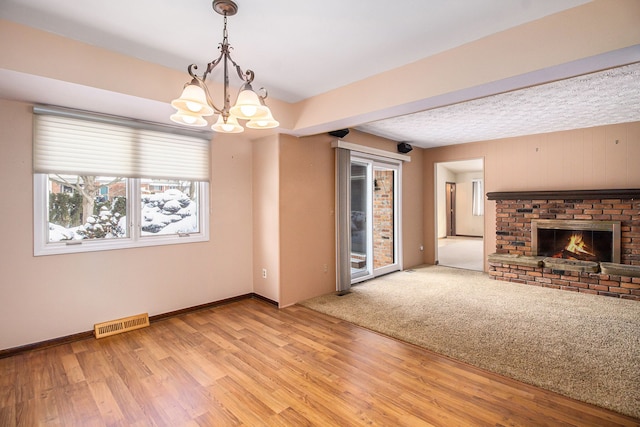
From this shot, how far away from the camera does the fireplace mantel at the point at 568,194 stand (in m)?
4.40

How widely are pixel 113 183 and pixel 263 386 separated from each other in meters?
2.64

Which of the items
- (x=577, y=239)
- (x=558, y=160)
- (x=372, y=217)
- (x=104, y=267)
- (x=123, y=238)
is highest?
(x=558, y=160)

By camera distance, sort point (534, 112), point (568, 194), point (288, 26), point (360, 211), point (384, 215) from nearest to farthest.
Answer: point (288, 26), point (534, 112), point (568, 194), point (360, 211), point (384, 215)

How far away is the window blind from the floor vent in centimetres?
154

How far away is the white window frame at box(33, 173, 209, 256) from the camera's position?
2885 millimetres

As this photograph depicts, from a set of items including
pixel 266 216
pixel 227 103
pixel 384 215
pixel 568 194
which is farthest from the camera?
pixel 384 215

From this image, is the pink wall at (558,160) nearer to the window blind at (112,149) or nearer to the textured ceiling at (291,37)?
the textured ceiling at (291,37)

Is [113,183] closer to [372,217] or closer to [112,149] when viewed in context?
[112,149]

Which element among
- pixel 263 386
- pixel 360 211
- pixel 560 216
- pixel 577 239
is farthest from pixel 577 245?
pixel 263 386

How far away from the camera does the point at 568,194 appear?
4.83m

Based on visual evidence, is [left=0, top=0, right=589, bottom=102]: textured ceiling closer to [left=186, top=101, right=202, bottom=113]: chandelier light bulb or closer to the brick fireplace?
[left=186, top=101, right=202, bottom=113]: chandelier light bulb

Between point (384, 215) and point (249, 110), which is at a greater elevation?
point (249, 110)

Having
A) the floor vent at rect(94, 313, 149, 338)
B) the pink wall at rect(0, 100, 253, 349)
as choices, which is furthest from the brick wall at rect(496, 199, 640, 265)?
the floor vent at rect(94, 313, 149, 338)

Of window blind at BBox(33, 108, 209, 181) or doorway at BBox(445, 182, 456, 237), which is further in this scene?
doorway at BBox(445, 182, 456, 237)
